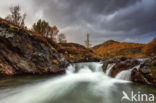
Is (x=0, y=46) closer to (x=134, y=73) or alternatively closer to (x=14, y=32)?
(x=14, y=32)

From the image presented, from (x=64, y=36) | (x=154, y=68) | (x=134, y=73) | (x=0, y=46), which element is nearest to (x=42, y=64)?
(x=0, y=46)

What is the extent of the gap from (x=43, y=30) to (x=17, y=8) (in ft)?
27.1

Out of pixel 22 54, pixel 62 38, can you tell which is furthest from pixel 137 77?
pixel 62 38

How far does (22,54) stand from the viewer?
850 centimetres

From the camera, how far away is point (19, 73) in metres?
8.14

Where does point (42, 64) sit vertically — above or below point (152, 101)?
above

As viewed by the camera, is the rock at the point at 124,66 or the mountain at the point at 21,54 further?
the rock at the point at 124,66

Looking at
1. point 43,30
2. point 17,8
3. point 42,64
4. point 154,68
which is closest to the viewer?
point 154,68

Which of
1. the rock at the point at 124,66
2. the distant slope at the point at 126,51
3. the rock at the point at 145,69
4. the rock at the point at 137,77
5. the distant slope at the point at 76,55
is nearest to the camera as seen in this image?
the rock at the point at 145,69

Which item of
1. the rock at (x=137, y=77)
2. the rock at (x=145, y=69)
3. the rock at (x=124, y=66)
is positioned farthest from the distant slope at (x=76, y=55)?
the rock at (x=145, y=69)

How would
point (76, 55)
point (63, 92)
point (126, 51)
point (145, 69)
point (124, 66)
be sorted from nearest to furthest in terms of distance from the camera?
point (63, 92)
point (145, 69)
point (124, 66)
point (76, 55)
point (126, 51)

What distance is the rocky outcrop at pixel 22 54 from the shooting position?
300 inches

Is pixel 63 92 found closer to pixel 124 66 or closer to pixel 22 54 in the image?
pixel 22 54

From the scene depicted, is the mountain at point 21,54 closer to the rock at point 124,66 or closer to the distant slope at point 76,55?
the distant slope at point 76,55
